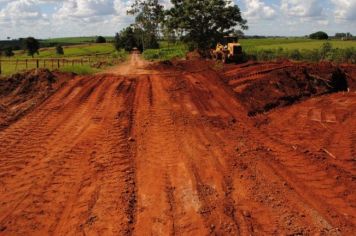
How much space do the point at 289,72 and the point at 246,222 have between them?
439 inches

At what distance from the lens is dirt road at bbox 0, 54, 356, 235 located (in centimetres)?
688

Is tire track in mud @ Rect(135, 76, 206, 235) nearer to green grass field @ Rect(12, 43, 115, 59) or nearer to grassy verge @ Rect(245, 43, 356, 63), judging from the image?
grassy verge @ Rect(245, 43, 356, 63)

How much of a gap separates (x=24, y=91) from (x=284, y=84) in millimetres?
11191

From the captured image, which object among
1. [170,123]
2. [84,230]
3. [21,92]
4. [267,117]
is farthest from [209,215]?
A: [21,92]

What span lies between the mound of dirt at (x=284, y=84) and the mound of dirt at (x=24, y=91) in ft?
26.3

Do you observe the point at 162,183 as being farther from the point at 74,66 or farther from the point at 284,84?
the point at 74,66

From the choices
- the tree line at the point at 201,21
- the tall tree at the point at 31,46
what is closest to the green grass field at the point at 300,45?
the tree line at the point at 201,21

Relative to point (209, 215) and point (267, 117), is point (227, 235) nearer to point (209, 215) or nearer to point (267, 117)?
point (209, 215)

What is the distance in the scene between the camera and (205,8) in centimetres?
3938

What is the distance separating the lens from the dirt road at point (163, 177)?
6879 mm

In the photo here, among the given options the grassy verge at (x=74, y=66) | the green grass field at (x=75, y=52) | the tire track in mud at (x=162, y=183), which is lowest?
the tire track in mud at (x=162, y=183)

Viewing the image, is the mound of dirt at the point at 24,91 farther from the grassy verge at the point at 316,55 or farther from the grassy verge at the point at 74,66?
the grassy verge at the point at 316,55

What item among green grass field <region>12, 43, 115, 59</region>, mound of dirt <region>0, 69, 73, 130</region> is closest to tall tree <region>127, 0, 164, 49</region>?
green grass field <region>12, 43, 115, 59</region>

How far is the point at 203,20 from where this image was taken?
4050 centimetres
